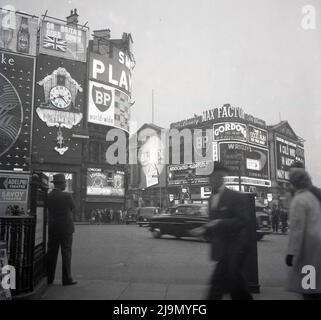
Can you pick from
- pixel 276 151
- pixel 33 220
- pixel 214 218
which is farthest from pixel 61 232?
pixel 276 151

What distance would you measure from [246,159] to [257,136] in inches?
Answer: 190

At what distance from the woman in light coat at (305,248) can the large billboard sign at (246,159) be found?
5525cm

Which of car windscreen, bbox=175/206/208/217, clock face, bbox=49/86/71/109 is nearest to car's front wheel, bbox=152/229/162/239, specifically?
car windscreen, bbox=175/206/208/217

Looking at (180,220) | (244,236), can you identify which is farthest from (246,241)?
(180,220)

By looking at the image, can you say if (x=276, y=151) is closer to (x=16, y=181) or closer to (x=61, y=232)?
(x=16, y=181)

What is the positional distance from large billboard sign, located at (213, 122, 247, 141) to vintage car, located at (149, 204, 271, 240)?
149 feet

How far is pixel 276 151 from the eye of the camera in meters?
69.7

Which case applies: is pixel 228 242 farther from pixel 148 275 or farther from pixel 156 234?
pixel 156 234

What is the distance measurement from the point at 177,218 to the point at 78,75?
1057 inches

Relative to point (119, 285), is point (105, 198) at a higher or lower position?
higher

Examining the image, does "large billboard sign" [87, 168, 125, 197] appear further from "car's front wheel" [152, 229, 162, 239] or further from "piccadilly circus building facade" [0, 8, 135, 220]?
"car's front wheel" [152, 229, 162, 239]

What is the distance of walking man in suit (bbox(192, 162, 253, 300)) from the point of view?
3949 millimetres

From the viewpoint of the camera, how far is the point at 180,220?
15.9 m

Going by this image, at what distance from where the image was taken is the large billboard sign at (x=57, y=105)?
3847cm
